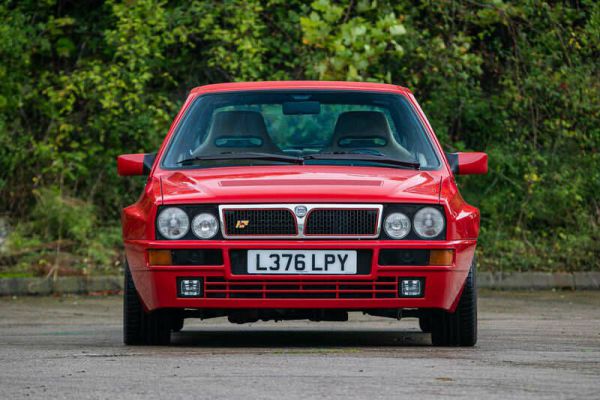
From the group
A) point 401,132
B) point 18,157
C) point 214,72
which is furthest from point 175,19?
point 401,132

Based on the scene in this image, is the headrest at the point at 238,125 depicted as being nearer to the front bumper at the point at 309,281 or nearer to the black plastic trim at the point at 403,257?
the front bumper at the point at 309,281

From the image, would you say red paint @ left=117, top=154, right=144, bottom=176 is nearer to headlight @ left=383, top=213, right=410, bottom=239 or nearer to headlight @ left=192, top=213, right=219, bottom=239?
headlight @ left=192, top=213, right=219, bottom=239

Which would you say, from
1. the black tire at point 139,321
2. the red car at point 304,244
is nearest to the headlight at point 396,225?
the red car at point 304,244

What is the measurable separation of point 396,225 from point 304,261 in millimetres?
504

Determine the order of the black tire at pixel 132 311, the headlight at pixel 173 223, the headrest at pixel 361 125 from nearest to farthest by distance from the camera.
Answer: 1. the headlight at pixel 173 223
2. the black tire at pixel 132 311
3. the headrest at pixel 361 125

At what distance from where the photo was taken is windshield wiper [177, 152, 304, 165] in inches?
303

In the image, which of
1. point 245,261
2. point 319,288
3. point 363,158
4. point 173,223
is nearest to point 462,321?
point 319,288

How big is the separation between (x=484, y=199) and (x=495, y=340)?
363 inches

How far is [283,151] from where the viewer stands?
8148mm

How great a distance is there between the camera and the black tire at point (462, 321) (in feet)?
24.7

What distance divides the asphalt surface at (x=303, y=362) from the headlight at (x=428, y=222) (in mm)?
606

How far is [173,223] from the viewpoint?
7141 millimetres

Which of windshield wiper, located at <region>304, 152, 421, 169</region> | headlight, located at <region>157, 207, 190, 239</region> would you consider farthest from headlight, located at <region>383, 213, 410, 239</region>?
headlight, located at <region>157, 207, 190, 239</region>

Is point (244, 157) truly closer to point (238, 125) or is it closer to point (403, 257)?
point (238, 125)
